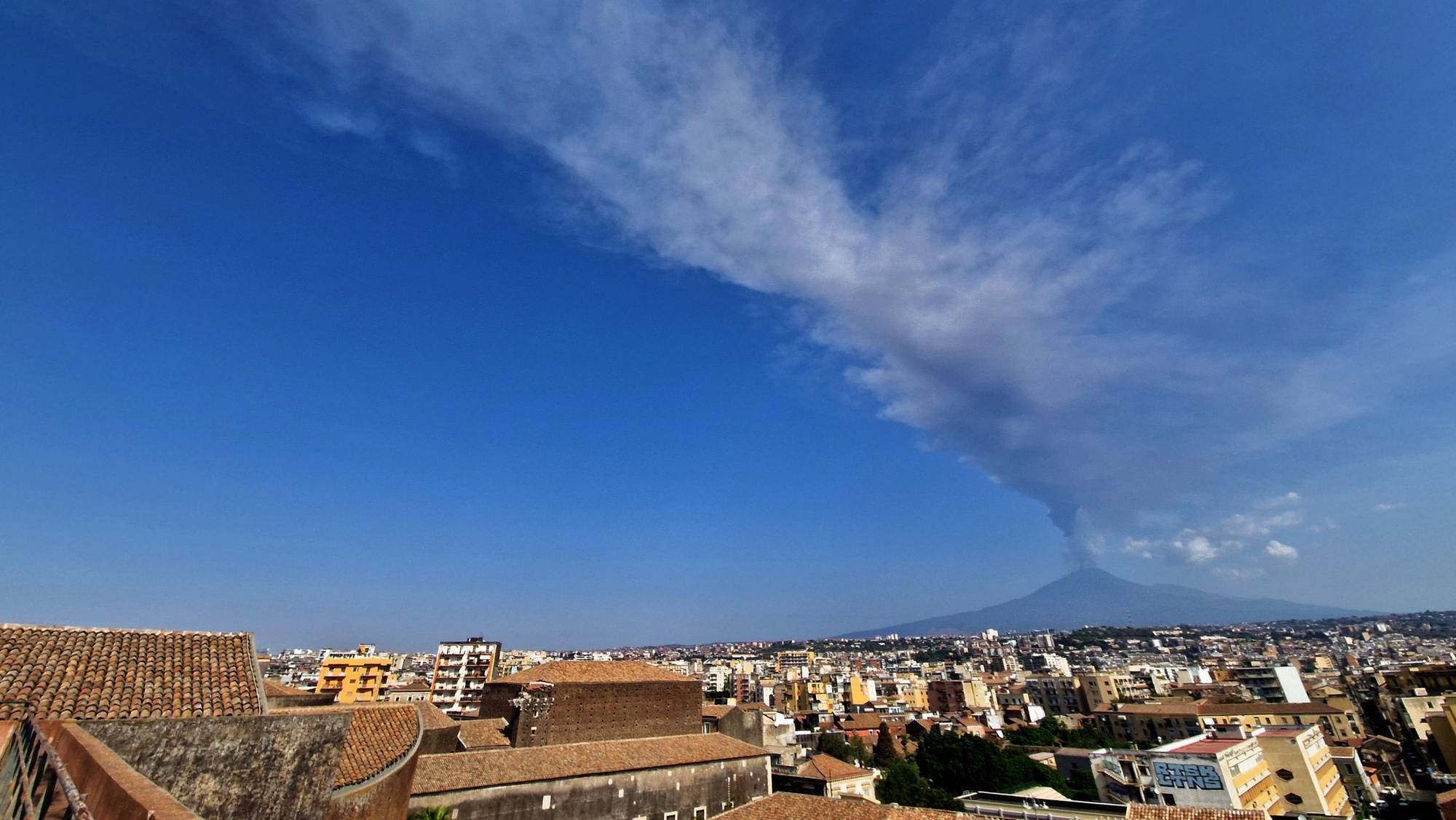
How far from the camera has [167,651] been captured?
40.8ft

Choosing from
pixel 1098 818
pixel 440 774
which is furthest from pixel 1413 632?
pixel 440 774

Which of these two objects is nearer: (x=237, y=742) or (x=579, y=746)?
(x=237, y=742)

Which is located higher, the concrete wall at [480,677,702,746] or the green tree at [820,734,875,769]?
the concrete wall at [480,677,702,746]

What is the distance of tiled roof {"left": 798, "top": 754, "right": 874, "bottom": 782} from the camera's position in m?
39.9

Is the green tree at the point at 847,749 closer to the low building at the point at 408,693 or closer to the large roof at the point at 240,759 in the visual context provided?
the low building at the point at 408,693

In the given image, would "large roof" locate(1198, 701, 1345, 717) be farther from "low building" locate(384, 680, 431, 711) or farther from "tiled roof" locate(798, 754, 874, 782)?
"low building" locate(384, 680, 431, 711)

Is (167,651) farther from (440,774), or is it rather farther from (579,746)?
(579,746)

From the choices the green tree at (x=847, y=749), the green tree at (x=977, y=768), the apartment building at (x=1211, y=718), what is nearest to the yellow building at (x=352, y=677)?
the green tree at (x=847, y=749)

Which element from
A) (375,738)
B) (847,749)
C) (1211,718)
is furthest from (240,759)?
(1211,718)

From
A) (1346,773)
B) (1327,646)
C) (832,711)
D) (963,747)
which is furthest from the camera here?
(1327,646)

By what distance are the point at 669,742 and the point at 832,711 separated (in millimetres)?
64363

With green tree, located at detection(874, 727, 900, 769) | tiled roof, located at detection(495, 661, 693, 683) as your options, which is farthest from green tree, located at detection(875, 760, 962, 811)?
tiled roof, located at detection(495, 661, 693, 683)

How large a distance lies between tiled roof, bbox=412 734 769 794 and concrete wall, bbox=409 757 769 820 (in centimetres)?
25

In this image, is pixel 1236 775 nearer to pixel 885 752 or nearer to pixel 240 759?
pixel 885 752
